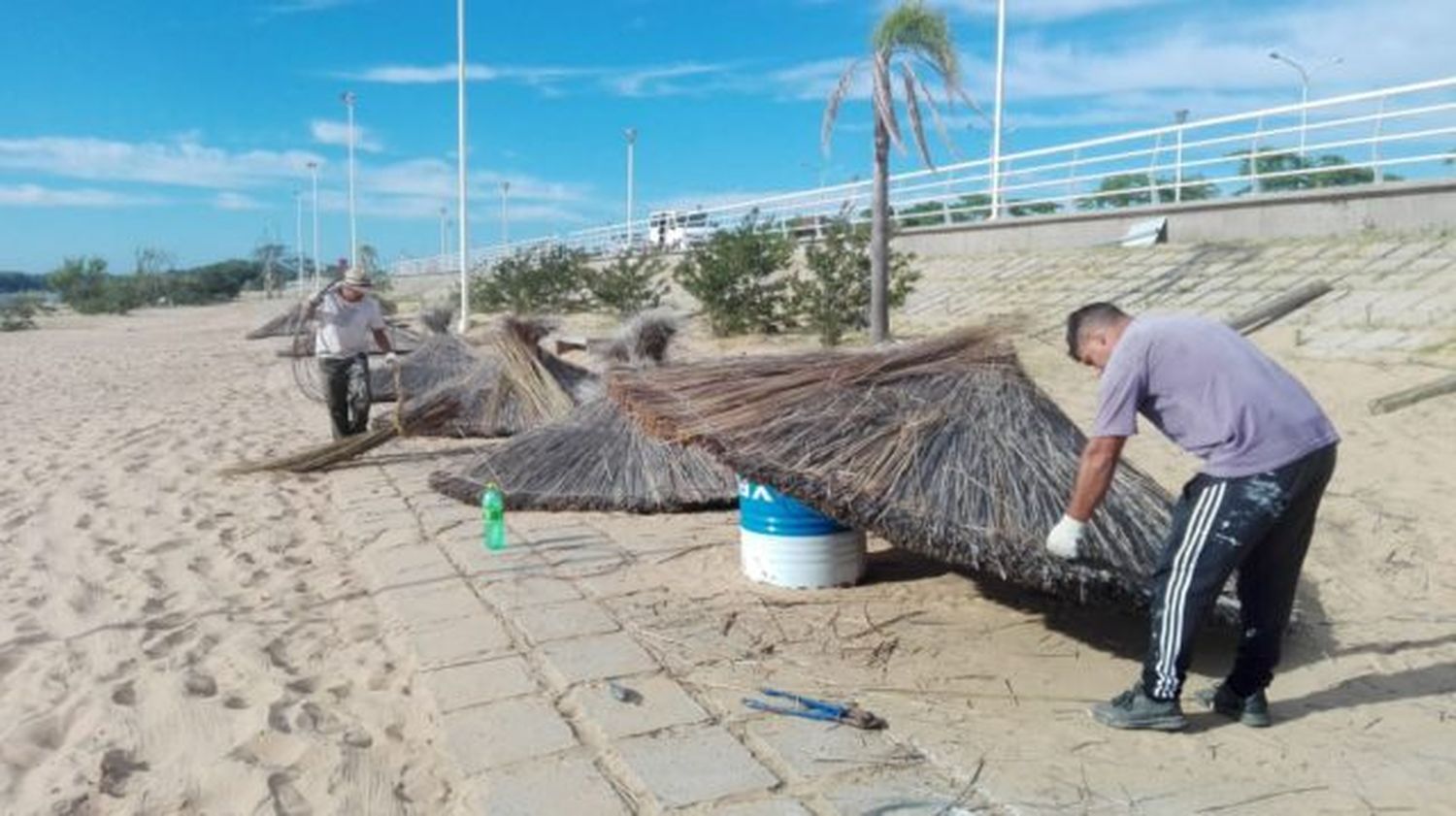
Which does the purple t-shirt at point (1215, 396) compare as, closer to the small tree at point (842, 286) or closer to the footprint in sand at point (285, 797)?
the footprint in sand at point (285, 797)

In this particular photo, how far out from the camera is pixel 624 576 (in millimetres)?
5234

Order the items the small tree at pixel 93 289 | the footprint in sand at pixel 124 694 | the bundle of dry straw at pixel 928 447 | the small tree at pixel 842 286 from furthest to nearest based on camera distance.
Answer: the small tree at pixel 93 289
the small tree at pixel 842 286
the bundle of dry straw at pixel 928 447
the footprint in sand at pixel 124 694

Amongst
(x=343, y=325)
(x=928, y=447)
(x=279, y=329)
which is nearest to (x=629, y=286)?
(x=279, y=329)

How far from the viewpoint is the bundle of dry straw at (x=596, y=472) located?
6.64 meters

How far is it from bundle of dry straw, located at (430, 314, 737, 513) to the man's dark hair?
318cm

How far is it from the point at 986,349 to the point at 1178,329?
1.57 meters

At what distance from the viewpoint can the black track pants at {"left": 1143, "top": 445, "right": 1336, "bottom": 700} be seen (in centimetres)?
334

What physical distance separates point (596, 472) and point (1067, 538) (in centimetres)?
374

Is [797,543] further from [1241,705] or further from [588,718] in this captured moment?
[1241,705]

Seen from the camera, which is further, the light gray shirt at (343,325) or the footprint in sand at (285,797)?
the light gray shirt at (343,325)

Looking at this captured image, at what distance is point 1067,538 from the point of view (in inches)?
139

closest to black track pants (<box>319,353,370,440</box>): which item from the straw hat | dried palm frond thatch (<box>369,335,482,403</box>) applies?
the straw hat

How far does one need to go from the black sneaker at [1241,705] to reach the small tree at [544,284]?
22.5 meters

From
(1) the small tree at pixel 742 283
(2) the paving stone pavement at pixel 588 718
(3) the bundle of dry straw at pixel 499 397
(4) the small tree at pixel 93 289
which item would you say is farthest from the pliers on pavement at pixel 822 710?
(4) the small tree at pixel 93 289
